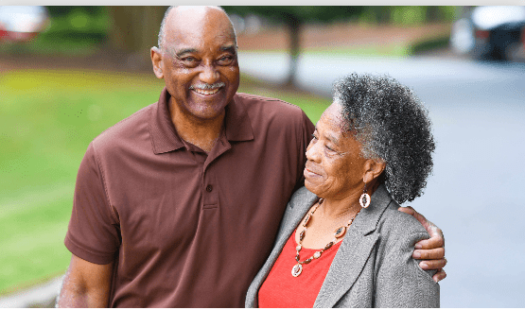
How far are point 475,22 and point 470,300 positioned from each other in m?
15.9

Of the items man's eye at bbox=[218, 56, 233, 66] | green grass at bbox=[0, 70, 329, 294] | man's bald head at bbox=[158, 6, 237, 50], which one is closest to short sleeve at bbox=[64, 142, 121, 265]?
man's bald head at bbox=[158, 6, 237, 50]

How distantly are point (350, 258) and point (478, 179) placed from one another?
707cm

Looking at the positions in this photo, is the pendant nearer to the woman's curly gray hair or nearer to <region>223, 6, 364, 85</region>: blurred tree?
the woman's curly gray hair

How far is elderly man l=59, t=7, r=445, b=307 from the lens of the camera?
2.84 metres

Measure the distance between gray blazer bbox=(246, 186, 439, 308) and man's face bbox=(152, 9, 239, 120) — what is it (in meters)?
0.89

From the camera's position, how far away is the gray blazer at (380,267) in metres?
2.45

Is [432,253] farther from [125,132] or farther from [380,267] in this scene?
[125,132]

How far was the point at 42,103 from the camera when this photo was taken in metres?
12.7

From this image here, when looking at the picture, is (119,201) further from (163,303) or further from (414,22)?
(414,22)

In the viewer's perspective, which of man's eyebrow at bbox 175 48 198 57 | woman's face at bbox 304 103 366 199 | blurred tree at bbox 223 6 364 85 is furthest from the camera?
blurred tree at bbox 223 6 364 85

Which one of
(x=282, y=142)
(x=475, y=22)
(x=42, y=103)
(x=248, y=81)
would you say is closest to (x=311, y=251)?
(x=282, y=142)

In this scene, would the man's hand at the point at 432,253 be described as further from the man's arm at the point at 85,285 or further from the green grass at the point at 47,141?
the green grass at the point at 47,141

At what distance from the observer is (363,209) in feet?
9.13

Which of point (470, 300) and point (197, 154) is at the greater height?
point (197, 154)
